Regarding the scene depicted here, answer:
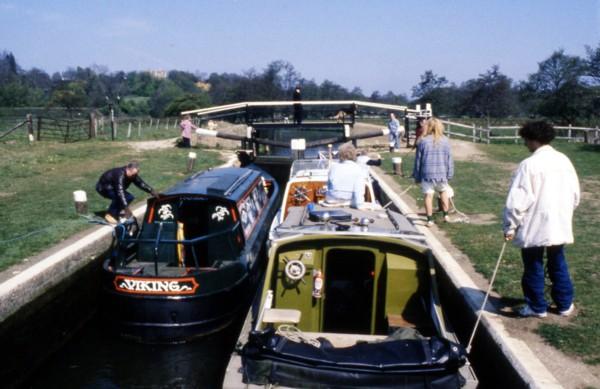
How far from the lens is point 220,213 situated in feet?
27.0

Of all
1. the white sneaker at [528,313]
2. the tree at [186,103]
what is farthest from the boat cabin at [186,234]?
the tree at [186,103]

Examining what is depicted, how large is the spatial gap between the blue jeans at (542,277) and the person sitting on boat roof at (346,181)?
2.55m

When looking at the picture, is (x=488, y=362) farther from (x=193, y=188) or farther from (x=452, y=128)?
(x=452, y=128)

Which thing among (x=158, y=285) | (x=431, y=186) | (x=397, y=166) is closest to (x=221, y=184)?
(x=158, y=285)

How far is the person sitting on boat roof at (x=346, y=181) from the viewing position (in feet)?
25.5

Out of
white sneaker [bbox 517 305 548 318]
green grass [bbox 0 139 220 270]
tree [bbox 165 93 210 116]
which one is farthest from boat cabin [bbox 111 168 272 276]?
tree [bbox 165 93 210 116]

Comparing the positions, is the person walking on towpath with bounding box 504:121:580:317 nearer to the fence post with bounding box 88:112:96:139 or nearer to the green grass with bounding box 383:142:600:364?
the green grass with bounding box 383:142:600:364

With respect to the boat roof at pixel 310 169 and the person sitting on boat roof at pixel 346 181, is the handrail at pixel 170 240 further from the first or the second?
the boat roof at pixel 310 169

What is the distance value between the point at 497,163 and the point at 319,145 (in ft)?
30.1

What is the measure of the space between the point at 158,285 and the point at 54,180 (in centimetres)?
1123

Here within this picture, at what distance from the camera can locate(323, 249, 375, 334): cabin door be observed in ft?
21.6

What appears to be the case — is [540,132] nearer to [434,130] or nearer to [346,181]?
[346,181]

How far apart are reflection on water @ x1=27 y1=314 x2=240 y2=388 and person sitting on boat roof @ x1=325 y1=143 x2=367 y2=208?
2.51 m

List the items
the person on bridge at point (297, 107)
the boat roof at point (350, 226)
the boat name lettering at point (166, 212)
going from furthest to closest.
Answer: the person on bridge at point (297, 107) → the boat name lettering at point (166, 212) → the boat roof at point (350, 226)
